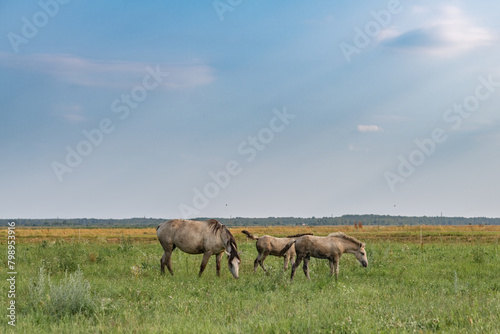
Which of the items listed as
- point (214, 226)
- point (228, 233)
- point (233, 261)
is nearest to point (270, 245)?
point (228, 233)

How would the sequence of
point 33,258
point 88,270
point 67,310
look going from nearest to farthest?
point 67,310 < point 88,270 < point 33,258

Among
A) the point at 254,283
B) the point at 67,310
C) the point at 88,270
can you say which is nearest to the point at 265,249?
the point at 254,283

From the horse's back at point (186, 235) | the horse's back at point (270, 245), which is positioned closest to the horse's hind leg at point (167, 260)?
the horse's back at point (186, 235)

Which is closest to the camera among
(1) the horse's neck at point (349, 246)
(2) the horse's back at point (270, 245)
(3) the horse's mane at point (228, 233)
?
(3) the horse's mane at point (228, 233)

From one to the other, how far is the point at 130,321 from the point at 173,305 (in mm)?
1850

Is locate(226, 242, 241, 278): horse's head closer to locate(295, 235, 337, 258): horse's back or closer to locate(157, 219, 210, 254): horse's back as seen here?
locate(157, 219, 210, 254): horse's back

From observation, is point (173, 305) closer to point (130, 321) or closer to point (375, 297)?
point (130, 321)

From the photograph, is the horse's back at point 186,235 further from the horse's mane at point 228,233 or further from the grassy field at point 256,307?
the grassy field at point 256,307

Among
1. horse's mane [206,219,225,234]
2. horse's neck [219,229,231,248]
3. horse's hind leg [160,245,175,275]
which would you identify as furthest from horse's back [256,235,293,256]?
horse's hind leg [160,245,175,275]

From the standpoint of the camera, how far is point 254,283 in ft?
43.3

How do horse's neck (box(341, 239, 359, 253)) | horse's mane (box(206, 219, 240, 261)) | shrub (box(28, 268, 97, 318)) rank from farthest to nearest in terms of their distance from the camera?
horse's neck (box(341, 239, 359, 253)) → horse's mane (box(206, 219, 240, 261)) → shrub (box(28, 268, 97, 318))

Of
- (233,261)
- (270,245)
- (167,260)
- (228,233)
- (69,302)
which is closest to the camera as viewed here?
(69,302)

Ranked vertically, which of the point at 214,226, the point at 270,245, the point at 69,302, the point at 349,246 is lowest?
the point at 69,302

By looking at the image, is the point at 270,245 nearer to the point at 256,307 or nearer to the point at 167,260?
the point at 167,260
